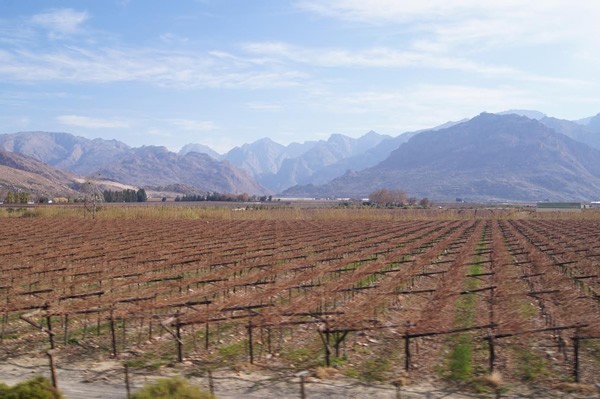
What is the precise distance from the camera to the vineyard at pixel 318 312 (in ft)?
33.2

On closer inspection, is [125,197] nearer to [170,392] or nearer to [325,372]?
[325,372]

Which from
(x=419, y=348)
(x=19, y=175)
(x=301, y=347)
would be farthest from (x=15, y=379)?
(x=19, y=175)

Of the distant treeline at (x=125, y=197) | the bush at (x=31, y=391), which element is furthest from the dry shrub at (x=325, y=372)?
the distant treeline at (x=125, y=197)

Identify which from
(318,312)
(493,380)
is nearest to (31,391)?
(318,312)

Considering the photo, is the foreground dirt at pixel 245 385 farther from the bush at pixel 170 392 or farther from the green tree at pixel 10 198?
the green tree at pixel 10 198

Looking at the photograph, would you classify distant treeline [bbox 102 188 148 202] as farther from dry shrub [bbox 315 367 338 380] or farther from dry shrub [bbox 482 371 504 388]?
dry shrub [bbox 482 371 504 388]

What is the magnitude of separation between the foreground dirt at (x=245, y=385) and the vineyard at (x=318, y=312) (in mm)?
509

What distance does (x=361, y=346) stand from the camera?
11000 mm

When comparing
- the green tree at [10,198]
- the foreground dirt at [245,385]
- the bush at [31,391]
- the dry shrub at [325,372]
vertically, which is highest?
the green tree at [10,198]

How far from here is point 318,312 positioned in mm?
11773

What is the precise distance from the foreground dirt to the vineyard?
51 centimetres

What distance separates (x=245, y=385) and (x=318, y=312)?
10.3 ft

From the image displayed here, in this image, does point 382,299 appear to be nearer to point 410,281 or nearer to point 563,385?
point 410,281

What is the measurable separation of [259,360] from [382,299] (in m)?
5.43
